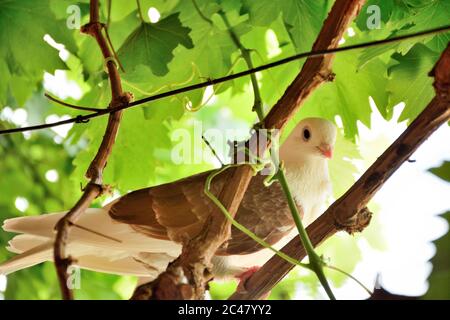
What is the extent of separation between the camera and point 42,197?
1419 millimetres

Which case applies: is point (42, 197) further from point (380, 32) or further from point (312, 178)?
point (380, 32)

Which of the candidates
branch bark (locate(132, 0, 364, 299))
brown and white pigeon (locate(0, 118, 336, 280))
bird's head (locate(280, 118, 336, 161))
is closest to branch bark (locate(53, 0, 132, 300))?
branch bark (locate(132, 0, 364, 299))

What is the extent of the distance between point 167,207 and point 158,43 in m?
0.21

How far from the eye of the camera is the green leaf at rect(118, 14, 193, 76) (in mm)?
726

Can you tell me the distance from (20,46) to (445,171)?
0.58 metres

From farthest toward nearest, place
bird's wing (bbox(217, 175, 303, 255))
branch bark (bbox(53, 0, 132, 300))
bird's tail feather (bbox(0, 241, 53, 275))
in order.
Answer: bird's wing (bbox(217, 175, 303, 255))
bird's tail feather (bbox(0, 241, 53, 275))
branch bark (bbox(53, 0, 132, 300))

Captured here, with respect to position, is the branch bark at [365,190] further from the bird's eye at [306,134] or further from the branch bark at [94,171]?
the bird's eye at [306,134]

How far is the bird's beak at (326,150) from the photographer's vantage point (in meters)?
0.83

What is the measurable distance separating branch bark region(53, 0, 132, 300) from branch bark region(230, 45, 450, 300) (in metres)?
0.16

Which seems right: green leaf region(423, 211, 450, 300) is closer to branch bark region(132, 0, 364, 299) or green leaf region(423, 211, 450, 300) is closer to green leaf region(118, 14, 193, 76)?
branch bark region(132, 0, 364, 299)

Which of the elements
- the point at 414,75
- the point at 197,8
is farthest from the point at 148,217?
the point at 414,75

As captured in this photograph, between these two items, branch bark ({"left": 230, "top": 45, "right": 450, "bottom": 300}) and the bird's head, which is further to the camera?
A: the bird's head

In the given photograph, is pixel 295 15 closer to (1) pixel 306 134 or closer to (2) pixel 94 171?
(1) pixel 306 134

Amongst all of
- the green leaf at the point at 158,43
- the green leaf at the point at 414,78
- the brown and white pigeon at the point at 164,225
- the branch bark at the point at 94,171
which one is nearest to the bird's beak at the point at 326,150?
the brown and white pigeon at the point at 164,225
